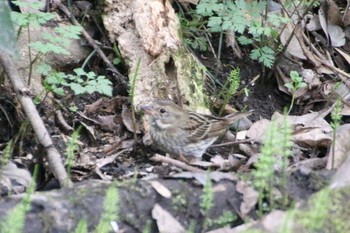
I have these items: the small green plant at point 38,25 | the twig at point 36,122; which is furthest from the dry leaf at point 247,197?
the small green plant at point 38,25

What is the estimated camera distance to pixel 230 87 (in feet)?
22.5

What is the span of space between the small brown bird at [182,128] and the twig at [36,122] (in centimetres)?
89

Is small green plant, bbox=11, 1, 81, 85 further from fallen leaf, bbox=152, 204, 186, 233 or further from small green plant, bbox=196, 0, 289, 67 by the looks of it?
fallen leaf, bbox=152, 204, 186, 233

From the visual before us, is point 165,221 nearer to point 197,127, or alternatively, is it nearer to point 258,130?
point 197,127

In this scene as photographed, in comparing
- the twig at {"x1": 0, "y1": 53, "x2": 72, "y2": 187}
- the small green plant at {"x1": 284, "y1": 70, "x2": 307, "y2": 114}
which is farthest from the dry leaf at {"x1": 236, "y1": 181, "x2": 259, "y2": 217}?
the small green plant at {"x1": 284, "y1": 70, "x2": 307, "y2": 114}

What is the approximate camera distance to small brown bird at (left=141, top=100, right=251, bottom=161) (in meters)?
6.23

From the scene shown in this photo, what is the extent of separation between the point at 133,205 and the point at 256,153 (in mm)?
1655

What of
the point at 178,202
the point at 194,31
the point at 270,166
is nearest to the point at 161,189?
the point at 178,202

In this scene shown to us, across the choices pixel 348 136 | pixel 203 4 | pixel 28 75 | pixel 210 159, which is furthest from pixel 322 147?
pixel 28 75

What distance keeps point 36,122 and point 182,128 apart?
1.21 metres

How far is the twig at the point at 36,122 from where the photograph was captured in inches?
206

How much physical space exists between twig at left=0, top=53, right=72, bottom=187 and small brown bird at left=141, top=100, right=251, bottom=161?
893mm

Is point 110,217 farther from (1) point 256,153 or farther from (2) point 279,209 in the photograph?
(1) point 256,153

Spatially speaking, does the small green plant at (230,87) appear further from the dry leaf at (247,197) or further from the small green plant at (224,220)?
the small green plant at (224,220)
